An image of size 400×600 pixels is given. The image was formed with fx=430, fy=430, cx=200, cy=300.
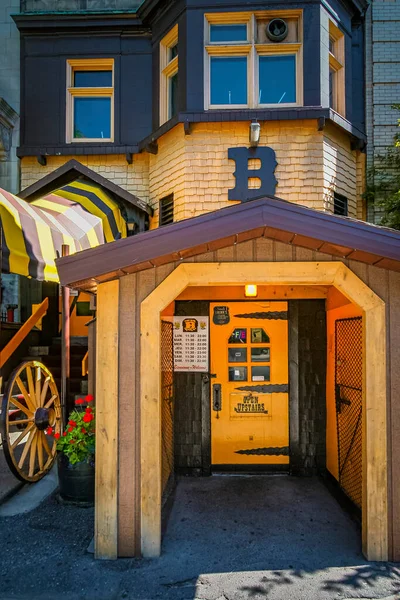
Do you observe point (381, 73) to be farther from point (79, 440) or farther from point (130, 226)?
point (79, 440)

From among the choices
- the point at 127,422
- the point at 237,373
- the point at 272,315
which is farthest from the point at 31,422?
the point at 272,315

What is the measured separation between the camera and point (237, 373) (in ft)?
18.9

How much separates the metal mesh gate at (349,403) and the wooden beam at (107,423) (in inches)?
99.3

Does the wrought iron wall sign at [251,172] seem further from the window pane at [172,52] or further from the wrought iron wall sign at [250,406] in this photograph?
the wrought iron wall sign at [250,406]

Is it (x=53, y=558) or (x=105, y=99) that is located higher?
(x=105, y=99)

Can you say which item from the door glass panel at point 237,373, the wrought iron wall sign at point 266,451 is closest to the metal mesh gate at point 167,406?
the door glass panel at point 237,373

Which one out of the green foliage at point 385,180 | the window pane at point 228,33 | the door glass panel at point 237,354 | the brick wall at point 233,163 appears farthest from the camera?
the green foliage at point 385,180

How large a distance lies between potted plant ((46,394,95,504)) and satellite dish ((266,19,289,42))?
682 cm

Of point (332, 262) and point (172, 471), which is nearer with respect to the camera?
point (332, 262)

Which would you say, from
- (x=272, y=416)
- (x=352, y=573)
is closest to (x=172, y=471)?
(x=272, y=416)

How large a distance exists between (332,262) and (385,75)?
6439 millimetres

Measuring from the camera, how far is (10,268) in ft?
14.3

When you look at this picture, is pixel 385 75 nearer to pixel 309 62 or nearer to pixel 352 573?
pixel 309 62

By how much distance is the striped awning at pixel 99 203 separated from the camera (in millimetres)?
6727
